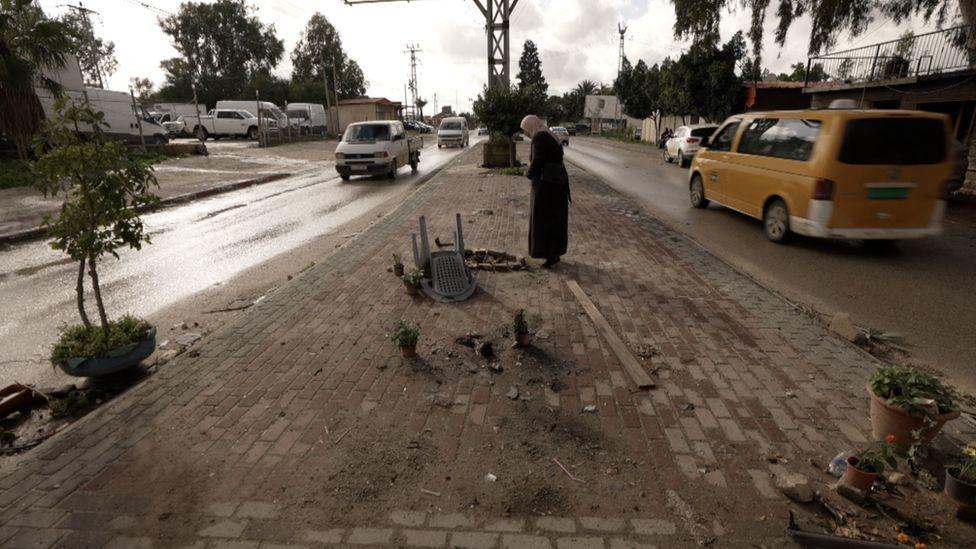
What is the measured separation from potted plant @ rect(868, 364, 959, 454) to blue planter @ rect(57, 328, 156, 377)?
16.5 feet

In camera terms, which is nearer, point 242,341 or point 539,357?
point 539,357

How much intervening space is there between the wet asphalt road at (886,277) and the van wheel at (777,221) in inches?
6.1

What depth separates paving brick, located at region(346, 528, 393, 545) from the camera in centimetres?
227

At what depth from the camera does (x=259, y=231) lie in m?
9.41

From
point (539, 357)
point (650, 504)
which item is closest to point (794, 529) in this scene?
point (650, 504)

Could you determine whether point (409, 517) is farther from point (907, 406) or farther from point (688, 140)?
point (688, 140)

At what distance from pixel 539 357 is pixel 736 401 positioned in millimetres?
1421

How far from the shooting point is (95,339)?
147 inches

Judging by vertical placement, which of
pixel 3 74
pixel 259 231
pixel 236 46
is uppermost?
pixel 236 46

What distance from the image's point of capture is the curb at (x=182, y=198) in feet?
28.5

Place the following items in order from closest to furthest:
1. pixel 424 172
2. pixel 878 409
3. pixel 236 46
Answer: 1. pixel 878 409
2. pixel 424 172
3. pixel 236 46

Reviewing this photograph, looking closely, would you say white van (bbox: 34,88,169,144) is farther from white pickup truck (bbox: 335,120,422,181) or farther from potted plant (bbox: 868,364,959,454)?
potted plant (bbox: 868,364,959,454)

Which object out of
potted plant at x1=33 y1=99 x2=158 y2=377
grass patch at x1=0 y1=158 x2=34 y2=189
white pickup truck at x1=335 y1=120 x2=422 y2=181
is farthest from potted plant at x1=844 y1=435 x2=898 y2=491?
grass patch at x1=0 y1=158 x2=34 y2=189

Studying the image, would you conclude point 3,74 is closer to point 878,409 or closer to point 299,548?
point 299,548
